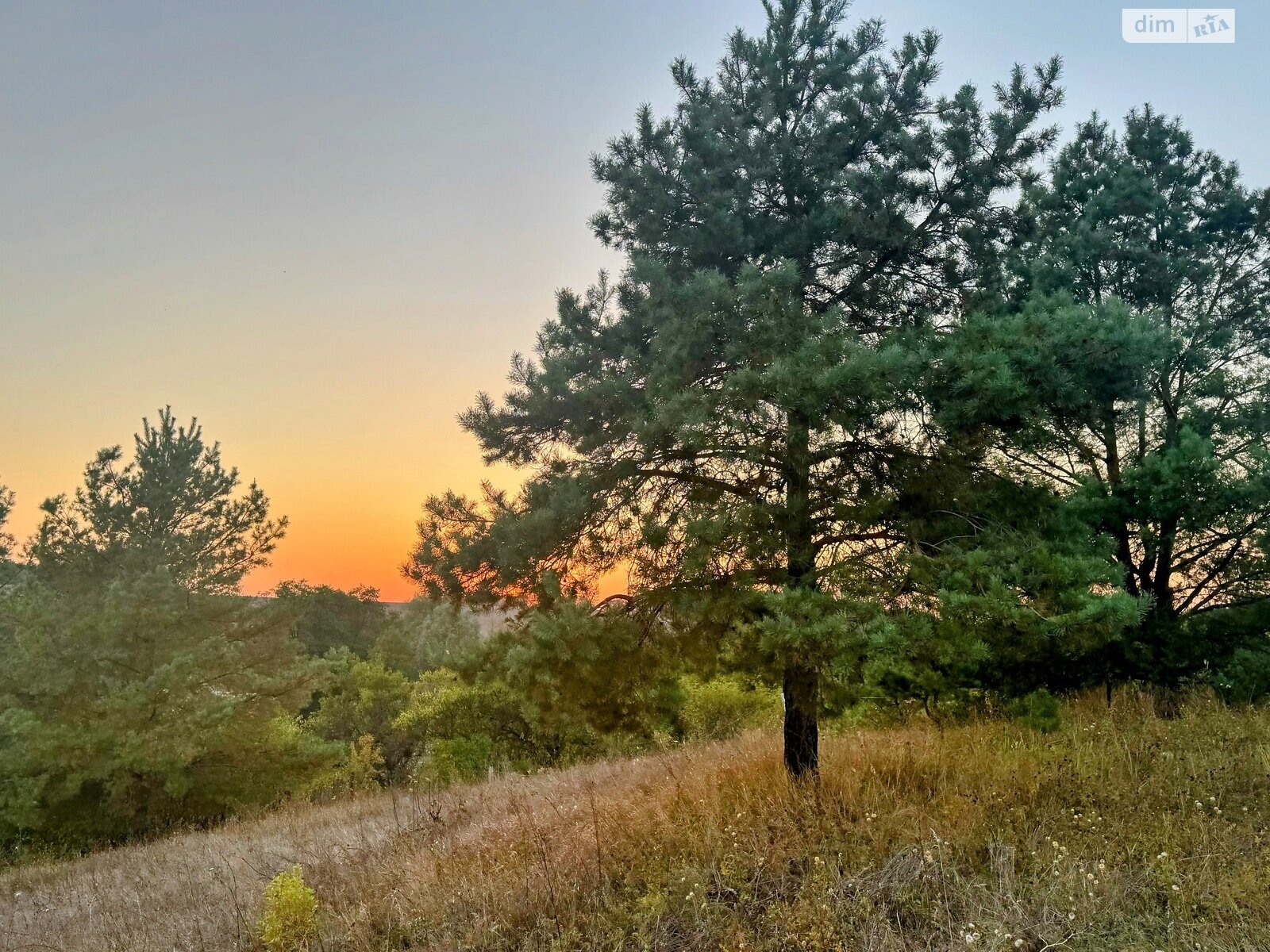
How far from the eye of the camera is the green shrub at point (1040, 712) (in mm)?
7957

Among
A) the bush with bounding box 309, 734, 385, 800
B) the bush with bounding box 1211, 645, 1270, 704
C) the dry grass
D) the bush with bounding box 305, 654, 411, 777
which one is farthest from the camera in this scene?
the bush with bounding box 305, 654, 411, 777

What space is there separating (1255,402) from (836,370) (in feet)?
30.7

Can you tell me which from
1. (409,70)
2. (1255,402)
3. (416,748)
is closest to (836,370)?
(1255,402)

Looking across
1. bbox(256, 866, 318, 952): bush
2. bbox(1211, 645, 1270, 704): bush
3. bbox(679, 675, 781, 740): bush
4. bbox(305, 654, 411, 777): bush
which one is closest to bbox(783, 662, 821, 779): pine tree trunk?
bbox(256, 866, 318, 952): bush

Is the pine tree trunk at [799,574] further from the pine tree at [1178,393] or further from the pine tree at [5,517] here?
the pine tree at [5,517]

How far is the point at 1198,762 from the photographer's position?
5965mm

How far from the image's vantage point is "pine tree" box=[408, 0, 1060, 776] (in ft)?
18.6

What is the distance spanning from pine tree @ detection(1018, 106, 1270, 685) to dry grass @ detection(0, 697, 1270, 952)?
2.63 metres

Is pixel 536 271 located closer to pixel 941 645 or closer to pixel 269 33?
pixel 269 33

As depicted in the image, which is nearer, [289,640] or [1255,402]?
[1255,402]

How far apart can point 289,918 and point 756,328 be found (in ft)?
19.1

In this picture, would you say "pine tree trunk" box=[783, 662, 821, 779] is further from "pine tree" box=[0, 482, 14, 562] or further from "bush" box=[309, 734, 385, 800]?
"pine tree" box=[0, 482, 14, 562]

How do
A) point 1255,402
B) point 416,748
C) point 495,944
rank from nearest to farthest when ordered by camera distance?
point 495,944, point 1255,402, point 416,748

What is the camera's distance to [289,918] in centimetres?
500
